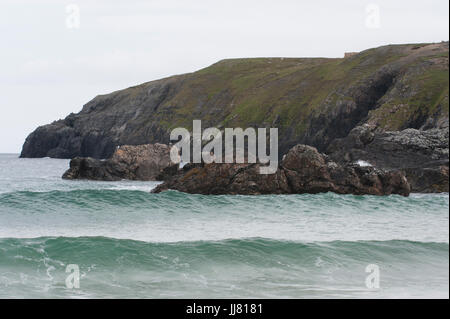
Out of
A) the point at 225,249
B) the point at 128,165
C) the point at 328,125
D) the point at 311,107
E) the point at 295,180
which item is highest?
the point at 311,107

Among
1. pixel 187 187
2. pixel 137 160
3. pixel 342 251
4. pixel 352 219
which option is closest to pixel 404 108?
pixel 137 160

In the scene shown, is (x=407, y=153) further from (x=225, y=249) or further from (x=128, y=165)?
(x=225, y=249)

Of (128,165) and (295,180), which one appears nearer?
(295,180)

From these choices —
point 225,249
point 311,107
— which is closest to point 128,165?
point 225,249

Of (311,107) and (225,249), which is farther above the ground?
(311,107)

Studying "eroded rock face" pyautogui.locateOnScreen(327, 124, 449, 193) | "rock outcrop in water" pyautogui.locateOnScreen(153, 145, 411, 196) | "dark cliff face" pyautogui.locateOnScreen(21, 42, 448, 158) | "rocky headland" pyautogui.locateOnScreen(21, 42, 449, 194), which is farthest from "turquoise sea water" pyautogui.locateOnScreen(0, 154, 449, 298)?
"dark cliff face" pyautogui.locateOnScreen(21, 42, 448, 158)

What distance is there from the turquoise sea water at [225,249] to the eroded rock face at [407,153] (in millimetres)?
11188

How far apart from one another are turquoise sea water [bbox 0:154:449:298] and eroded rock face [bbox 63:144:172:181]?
79.0ft

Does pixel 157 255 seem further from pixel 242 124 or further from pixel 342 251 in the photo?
pixel 242 124

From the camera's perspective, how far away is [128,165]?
55344mm

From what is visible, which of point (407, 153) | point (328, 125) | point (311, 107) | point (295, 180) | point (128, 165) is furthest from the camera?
point (311, 107)

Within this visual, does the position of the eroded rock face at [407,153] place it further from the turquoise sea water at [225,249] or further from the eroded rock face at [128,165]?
the eroded rock face at [128,165]

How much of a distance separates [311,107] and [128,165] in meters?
91.8

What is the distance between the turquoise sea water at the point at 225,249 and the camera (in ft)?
45.7
